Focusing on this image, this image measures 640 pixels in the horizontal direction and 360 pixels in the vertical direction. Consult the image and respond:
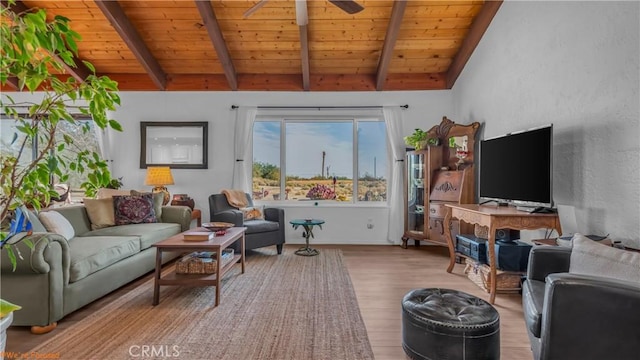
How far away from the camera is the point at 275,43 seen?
4363 mm

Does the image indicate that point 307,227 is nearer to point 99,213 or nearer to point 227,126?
point 227,126

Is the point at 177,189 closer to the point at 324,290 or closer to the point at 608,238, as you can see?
the point at 324,290

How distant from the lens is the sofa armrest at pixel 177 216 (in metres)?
4.14

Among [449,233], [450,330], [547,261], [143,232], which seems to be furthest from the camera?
[449,233]

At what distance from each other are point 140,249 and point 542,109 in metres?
4.04

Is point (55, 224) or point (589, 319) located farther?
point (55, 224)

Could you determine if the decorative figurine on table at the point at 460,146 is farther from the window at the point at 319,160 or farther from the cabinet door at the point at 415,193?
the window at the point at 319,160

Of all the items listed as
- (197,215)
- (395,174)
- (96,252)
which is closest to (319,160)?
(395,174)

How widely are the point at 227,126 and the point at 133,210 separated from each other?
1.90m

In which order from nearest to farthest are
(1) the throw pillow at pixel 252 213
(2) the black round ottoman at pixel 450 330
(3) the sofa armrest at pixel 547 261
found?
(2) the black round ottoman at pixel 450 330 → (3) the sofa armrest at pixel 547 261 → (1) the throw pillow at pixel 252 213

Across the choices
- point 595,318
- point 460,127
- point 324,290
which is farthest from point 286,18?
point 595,318

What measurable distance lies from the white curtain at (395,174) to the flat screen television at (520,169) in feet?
5.07

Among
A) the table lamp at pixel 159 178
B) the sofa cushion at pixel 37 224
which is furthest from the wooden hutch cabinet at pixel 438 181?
the sofa cushion at pixel 37 224

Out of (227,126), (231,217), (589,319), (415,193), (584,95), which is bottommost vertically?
(589,319)
